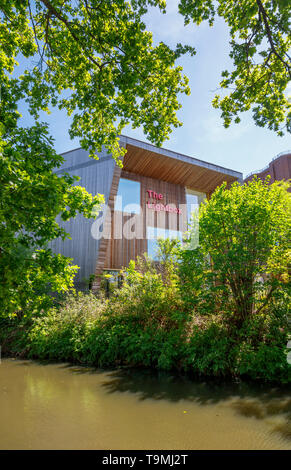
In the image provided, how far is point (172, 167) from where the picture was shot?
56.6 feet

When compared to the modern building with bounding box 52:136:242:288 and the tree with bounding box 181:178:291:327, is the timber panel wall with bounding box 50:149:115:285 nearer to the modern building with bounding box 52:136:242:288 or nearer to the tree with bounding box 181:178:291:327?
the modern building with bounding box 52:136:242:288

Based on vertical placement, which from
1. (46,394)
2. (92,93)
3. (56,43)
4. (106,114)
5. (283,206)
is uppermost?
(56,43)

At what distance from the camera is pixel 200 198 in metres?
20.3

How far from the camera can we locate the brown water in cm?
306

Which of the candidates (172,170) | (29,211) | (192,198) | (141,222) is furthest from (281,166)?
(29,211)

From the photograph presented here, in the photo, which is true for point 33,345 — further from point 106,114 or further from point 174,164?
point 174,164

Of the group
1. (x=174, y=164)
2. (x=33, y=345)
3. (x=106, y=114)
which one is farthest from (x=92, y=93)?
(x=174, y=164)

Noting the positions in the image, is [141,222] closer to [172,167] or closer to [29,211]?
[172,167]

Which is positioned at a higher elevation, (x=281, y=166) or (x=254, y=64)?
(x=281, y=166)

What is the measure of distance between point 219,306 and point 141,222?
10.7 metres

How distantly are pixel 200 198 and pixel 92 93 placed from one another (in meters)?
15.1

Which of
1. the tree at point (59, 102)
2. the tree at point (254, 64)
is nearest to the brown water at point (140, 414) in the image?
the tree at point (59, 102)

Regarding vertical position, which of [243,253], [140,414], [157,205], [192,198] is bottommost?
[140,414]

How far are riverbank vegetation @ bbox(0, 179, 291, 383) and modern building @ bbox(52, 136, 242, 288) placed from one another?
637cm
